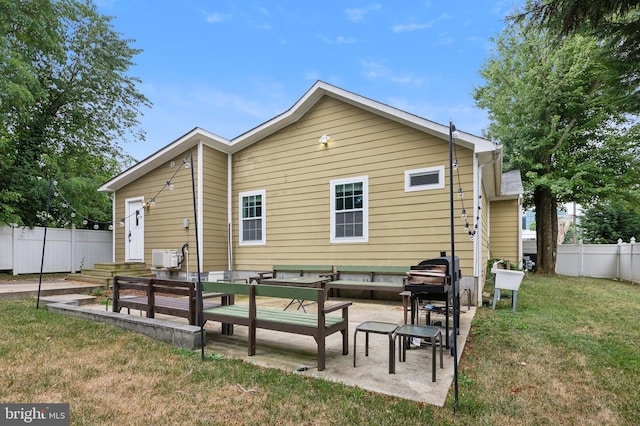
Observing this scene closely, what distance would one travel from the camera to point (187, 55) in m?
14.8

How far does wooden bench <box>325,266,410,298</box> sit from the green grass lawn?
Answer: 2.25m

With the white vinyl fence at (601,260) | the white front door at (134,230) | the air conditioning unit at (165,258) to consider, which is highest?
the white front door at (134,230)

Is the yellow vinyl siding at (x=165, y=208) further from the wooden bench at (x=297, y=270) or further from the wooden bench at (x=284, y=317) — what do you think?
the wooden bench at (x=284, y=317)

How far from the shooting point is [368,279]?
27.2 ft

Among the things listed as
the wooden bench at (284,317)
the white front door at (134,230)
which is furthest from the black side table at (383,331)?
the white front door at (134,230)

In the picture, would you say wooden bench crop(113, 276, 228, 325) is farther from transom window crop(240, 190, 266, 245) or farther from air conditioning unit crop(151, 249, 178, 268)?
transom window crop(240, 190, 266, 245)

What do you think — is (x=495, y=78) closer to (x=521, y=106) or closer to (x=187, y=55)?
(x=521, y=106)

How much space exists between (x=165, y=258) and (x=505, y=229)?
12390 millimetres

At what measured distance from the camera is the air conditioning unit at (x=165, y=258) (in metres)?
10.0

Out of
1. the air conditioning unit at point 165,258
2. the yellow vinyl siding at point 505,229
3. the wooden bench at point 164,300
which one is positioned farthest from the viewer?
the yellow vinyl siding at point 505,229

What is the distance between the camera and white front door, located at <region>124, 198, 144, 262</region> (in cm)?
1140

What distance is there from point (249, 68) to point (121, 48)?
643 centimetres

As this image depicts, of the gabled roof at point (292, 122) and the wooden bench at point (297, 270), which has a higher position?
the gabled roof at point (292, 122)

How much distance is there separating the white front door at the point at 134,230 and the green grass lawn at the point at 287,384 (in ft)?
20.8
